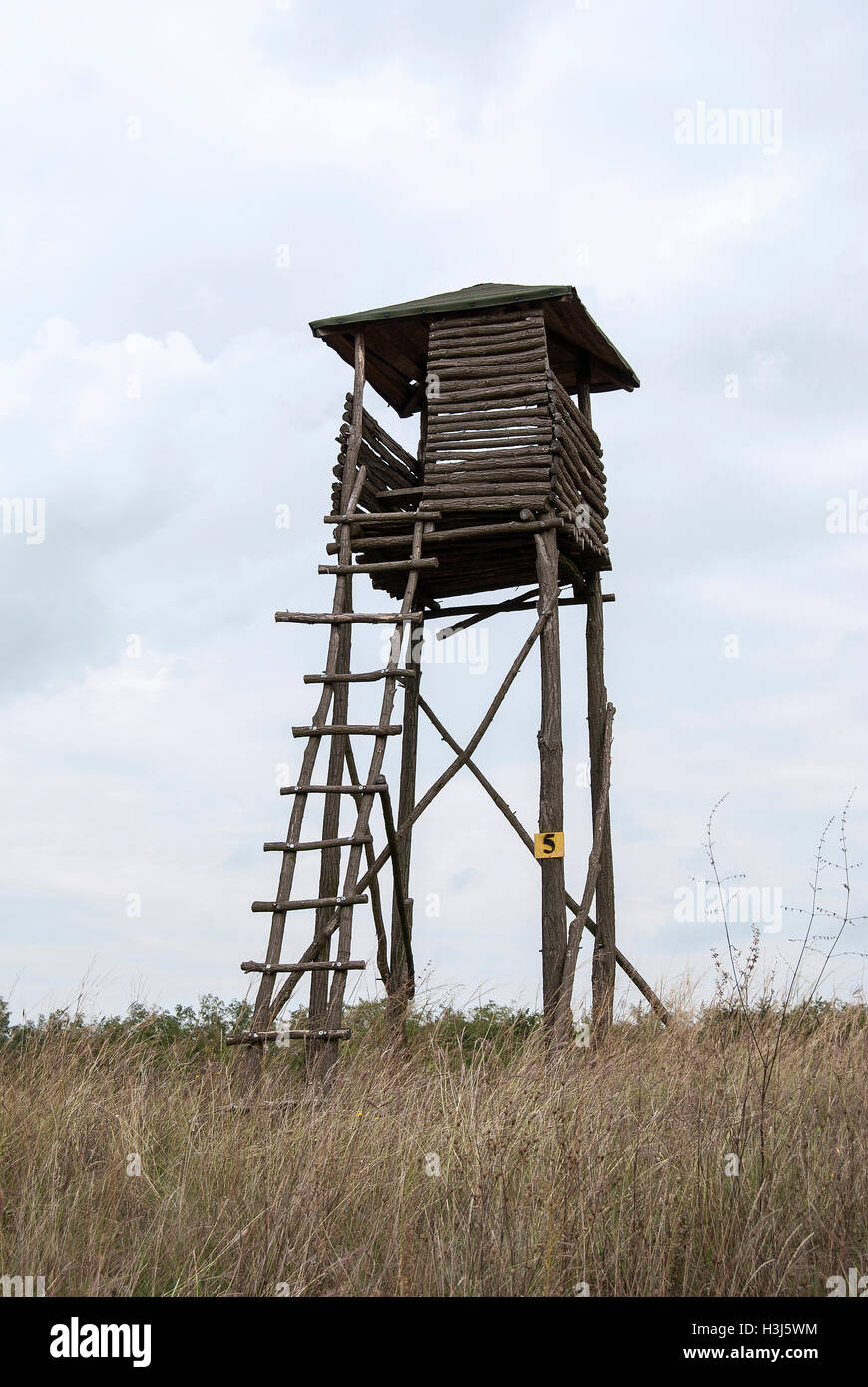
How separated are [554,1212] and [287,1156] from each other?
1630 millimetres

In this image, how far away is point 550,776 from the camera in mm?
10914

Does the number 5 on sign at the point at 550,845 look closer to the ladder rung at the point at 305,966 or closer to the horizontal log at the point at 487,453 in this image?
the ladder rung at the point at 305,966

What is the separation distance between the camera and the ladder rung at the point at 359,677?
10281mm

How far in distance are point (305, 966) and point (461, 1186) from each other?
4182mm

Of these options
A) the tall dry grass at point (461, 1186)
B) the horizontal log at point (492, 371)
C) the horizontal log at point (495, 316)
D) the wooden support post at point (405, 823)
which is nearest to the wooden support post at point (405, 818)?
the wooden support post at point (405, 823)

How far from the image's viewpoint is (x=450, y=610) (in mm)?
12789

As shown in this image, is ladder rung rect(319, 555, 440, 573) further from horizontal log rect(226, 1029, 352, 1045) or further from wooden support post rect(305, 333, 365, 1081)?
horizontal log rect(226, 1029, 352, 1045)

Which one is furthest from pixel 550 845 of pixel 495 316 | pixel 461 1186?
pixel 461 1186

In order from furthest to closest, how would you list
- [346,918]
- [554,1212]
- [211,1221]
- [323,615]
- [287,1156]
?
[323,615] < [346,918] < [287,1156] < [211,1221] < [554,1212]
